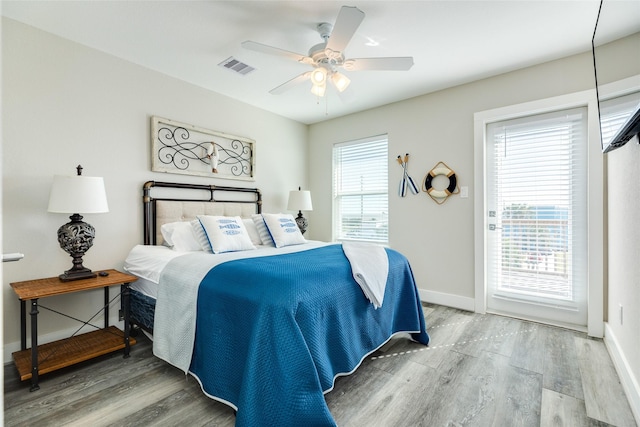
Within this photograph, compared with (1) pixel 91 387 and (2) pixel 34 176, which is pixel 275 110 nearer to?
(2) pixel 34 176

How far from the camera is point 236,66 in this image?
10.7 feet

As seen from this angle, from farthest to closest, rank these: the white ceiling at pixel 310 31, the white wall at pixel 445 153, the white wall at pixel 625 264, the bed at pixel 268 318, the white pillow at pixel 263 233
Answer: the white pillow at pixel 263 233
the white wall at pixel 445 153
the white ceiling at pixel 310 31
the white wall at pixel 625 264
the bed at pixel 268 318

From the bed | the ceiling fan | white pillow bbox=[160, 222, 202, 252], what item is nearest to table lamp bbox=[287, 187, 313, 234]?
the bed

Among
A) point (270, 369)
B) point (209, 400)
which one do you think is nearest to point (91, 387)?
point (209, 400)

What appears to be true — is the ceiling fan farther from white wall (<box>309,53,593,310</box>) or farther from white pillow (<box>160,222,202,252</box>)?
white pillow (<box>160,222,202,252</box>)

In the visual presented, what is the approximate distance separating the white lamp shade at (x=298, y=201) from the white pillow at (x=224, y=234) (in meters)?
1.32

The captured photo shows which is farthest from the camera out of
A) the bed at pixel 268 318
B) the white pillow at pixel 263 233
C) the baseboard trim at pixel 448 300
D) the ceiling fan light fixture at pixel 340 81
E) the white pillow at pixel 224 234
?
the baseboard trim at pixel 448 300

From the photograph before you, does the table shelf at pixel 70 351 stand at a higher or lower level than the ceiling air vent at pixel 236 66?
lower

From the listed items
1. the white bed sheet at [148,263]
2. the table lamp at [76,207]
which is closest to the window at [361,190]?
the white bed sheet at [148,263]

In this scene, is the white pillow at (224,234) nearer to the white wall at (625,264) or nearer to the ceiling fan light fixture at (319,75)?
the ceiling fan light fixture at (319,75)

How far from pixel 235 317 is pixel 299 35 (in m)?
2.21

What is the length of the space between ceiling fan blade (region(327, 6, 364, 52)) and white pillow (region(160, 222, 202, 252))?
2043 mm

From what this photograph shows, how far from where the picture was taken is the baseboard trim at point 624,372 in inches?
75.5

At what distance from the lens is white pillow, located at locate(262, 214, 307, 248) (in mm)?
3389
